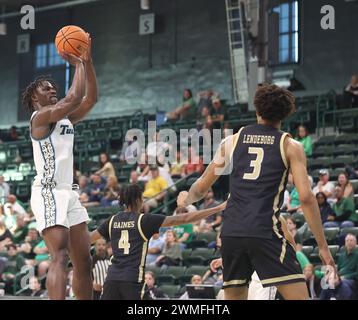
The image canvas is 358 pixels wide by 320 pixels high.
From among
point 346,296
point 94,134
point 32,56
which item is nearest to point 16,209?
point 94,134

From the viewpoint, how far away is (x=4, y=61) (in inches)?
1083

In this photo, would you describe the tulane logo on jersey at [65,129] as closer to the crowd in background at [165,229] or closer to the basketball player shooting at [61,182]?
the basketball player shooting at [61,182]

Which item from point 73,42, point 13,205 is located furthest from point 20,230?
point 73,42

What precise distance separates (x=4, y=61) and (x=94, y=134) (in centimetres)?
706

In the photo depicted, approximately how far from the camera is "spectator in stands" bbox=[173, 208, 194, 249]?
14305 millimetres

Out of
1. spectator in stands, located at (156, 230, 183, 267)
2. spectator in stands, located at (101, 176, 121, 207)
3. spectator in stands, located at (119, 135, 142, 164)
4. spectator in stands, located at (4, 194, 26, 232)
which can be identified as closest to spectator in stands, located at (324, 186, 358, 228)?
spectator in stands, located at (156, 230, 183, 267)

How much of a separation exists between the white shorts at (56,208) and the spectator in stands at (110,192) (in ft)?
32.9

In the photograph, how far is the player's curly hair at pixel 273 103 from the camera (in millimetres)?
5613

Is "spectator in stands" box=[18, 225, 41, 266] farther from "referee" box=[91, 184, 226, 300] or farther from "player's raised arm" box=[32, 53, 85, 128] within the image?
"player's raised arm" box=[32, 53, 85, 128]

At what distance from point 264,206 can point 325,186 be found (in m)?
8.88

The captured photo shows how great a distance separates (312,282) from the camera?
11.4 m

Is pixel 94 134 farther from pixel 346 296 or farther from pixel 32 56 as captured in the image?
pixel 346 296

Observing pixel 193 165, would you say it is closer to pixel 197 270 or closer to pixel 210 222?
pixel 210 222

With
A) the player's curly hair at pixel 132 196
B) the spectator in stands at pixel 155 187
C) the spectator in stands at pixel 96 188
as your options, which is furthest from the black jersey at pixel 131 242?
the spectator in stands at pixel 96 188
